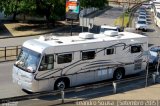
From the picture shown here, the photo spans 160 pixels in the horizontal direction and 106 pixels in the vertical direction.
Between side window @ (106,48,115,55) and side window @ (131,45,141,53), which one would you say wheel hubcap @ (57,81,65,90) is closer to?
side window @ (106,48,115,55)

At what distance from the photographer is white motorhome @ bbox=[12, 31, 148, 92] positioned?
21.0m

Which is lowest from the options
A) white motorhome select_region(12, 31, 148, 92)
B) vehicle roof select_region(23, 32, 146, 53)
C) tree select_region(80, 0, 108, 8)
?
white motorhome select_region(12, 31, 148, 92)

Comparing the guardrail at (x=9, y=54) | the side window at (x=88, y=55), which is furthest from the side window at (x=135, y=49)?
the guardrail at (x=9, y=54)

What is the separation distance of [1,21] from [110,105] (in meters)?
37.5

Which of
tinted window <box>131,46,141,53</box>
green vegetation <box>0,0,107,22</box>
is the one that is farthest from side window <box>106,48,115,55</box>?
green vegetation <box>0,0,107,22</box>

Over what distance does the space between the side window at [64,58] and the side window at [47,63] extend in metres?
0.46

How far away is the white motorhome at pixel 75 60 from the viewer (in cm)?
2095

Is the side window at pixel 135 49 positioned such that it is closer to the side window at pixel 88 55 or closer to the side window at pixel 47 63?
the side window at pixel 88 55

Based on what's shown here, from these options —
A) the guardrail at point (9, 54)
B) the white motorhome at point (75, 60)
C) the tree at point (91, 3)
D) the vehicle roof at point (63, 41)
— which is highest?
the tree at point (91, 3)

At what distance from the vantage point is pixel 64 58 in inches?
859

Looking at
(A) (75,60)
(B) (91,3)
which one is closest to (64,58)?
(A) (75,60)

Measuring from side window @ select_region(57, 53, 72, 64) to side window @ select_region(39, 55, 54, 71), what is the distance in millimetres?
461

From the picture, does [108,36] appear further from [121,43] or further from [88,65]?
[88,65]

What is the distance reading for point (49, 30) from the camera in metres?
48.1
